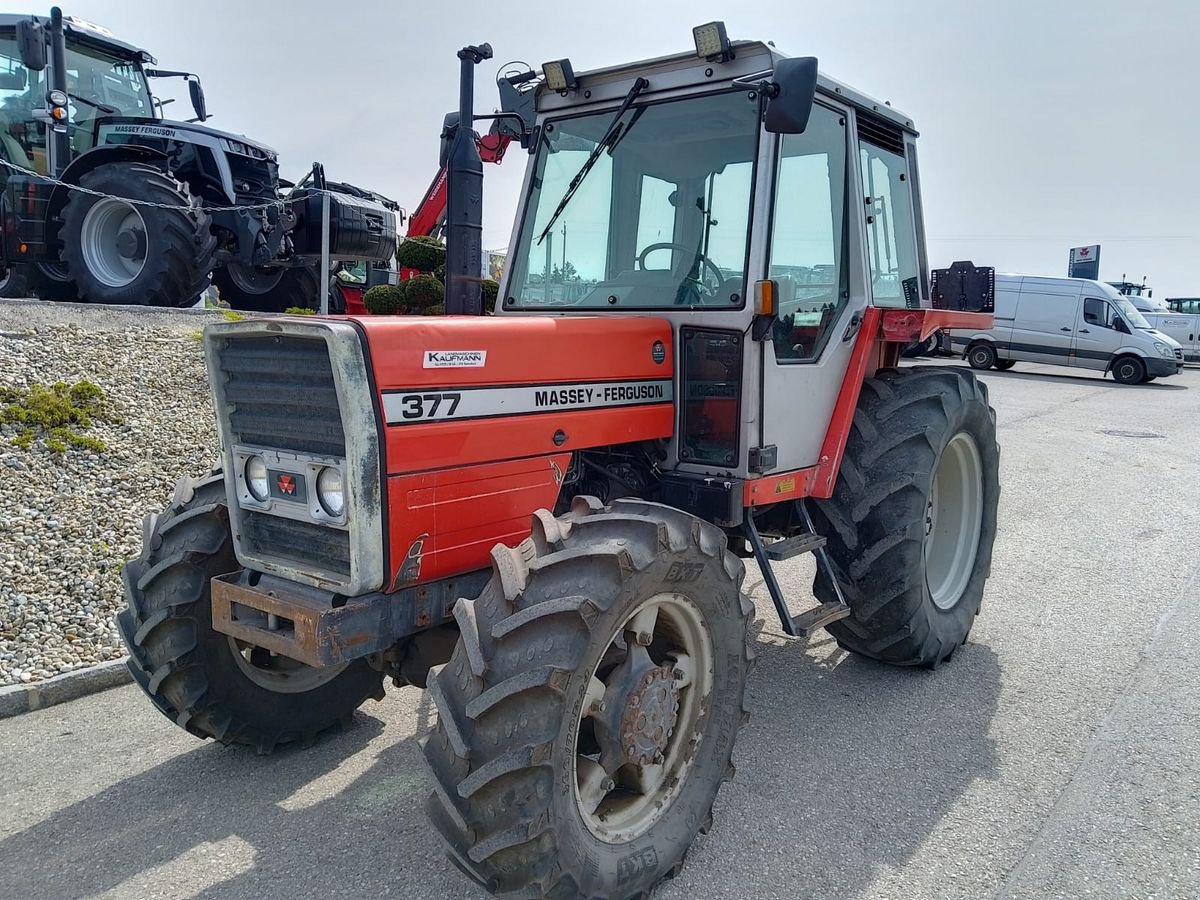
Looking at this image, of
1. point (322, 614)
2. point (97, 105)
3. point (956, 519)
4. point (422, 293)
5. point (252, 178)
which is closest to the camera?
point (322, 614)

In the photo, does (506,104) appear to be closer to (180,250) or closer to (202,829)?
(202,829)

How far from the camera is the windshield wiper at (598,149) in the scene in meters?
3.72

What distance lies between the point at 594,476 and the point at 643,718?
44.7 inches

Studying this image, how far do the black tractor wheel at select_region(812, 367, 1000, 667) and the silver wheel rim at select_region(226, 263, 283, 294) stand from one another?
8.41m

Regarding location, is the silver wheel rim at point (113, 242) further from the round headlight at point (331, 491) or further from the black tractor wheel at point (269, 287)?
the round headlight at point (331, 491)

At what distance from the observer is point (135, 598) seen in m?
3.32

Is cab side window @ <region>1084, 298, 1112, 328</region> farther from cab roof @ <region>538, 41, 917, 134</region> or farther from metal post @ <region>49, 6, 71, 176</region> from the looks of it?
metal post @ <region>49, 6, 71, 176</region>

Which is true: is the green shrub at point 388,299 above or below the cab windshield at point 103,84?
below

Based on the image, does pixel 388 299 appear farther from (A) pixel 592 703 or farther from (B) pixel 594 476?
(A) pixel 592 703

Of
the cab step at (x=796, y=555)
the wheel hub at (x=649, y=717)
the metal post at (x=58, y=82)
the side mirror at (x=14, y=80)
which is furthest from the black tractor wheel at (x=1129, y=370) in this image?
the wheel hub at (x=649, y=717)

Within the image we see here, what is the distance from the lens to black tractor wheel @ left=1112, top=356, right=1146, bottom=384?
20.3 m

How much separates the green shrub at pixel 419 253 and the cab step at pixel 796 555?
8.89 meters

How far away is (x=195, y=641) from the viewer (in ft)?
10.7

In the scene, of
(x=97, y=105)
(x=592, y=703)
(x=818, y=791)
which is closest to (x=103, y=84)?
(x=97, y=105)
